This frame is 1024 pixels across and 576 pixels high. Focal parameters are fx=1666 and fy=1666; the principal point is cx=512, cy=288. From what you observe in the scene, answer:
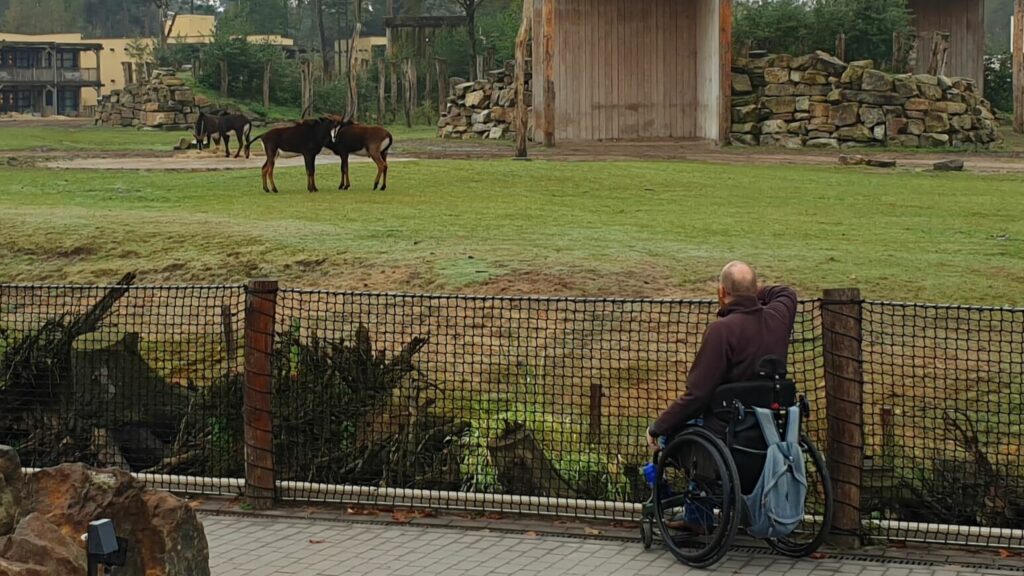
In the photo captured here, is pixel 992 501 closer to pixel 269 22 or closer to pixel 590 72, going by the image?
pixel 590 72

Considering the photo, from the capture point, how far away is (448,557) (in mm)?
8398

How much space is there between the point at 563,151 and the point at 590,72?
4.94m

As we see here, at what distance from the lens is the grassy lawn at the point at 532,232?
568 inches

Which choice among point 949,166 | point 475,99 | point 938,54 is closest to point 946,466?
point 949,166

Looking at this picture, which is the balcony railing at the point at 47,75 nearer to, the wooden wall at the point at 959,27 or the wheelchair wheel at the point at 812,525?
the wooden wall at the point at 959,27

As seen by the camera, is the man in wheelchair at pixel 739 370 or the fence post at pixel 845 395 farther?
the fence post at pixel 845 395

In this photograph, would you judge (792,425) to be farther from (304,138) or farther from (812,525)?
(304,138)

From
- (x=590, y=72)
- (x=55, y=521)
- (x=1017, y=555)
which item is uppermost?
(x=590, y=72)

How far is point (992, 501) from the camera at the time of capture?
9578 mm

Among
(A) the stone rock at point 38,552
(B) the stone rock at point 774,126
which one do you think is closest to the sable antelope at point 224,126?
(B) the stone rock at point 774,126

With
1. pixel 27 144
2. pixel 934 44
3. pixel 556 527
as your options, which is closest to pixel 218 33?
pixel 27 144

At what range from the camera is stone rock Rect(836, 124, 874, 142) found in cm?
3469

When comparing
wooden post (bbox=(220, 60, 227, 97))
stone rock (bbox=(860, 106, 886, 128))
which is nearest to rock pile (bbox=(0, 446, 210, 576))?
stone rock (bbox=(860, 106, 886, 128))

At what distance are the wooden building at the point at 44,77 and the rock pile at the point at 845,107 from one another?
54520mm
